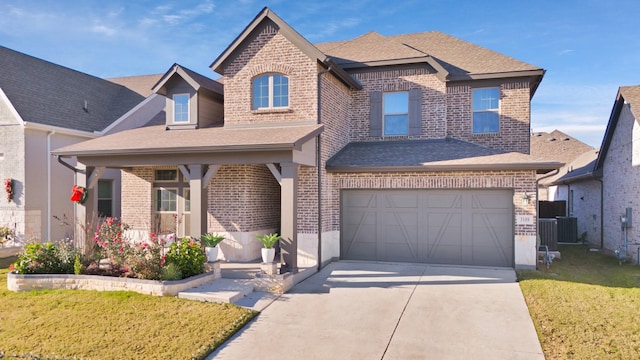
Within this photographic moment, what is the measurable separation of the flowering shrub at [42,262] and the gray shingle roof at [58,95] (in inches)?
289

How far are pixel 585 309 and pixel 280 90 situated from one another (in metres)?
9.24

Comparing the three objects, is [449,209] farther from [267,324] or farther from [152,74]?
[152,74]

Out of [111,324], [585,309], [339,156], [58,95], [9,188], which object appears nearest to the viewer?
[111,324]

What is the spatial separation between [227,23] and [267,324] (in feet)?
37.8

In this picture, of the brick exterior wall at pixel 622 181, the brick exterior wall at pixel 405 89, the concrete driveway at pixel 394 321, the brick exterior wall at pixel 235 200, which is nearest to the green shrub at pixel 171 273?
the concrete driveway at pixel 394 321

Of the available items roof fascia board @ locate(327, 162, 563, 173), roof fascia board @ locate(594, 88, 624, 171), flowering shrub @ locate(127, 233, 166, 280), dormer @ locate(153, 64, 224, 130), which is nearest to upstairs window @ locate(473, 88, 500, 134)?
roof fascia board @ locate(327, 162, 563, 173)

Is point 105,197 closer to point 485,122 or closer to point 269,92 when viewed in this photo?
point 269,92

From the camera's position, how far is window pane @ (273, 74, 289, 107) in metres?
12.8

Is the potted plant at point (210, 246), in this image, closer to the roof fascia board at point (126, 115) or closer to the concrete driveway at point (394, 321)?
the concrete driveway at point (394, 321)

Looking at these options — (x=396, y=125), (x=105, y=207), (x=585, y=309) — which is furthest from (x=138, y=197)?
(x=585, y=309)

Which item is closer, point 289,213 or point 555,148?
point 289,213

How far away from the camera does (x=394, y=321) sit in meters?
7.78

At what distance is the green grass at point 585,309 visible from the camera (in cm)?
648

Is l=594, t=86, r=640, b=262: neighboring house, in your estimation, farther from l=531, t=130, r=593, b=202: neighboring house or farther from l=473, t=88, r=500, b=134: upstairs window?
l=531, t=130, r=593, b=202: neighboring house
